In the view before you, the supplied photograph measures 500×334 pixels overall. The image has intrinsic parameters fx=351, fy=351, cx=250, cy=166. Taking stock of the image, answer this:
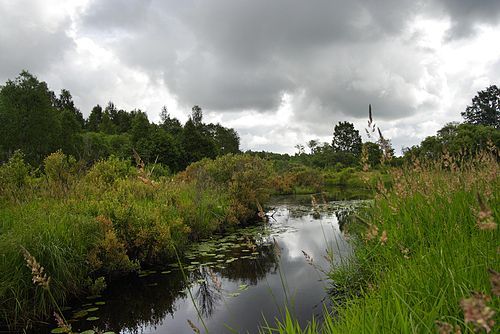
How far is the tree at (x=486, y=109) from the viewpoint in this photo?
68.4 m

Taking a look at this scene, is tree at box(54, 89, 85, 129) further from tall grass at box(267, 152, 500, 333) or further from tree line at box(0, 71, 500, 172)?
tall grass at box(267, 152, 500, 333)

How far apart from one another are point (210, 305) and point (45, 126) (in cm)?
4162

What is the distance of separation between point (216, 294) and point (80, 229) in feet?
8.76

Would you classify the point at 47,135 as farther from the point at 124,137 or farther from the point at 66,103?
the point at 66,103

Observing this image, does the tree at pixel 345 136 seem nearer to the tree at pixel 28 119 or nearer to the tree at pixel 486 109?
the tree at pixel 486 109

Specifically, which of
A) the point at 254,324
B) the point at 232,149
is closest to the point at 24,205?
the point at 254,324

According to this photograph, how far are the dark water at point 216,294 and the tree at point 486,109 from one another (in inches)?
2941

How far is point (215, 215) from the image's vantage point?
11.6 metres

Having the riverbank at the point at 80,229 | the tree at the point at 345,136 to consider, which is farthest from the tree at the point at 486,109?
the riverbank at the point at 80,229

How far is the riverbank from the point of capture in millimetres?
4852

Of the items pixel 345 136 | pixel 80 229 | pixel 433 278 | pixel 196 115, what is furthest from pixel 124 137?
pixel 433 278

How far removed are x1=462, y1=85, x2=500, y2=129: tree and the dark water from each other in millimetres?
74707

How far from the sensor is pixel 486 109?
69188mm

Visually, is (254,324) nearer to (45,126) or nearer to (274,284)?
(274,284)
